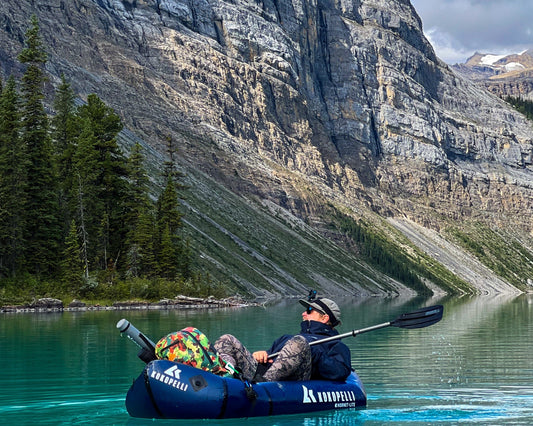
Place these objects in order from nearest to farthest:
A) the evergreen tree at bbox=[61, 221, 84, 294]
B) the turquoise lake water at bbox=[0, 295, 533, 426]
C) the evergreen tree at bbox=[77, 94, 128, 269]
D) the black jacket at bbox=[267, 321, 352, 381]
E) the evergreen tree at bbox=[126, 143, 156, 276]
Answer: the turquoise lake water at bbox=[0, 295, 533, 426] < the black jacket at bbox=[267, 321, 352, 381] < the evergreen tree at bbox=[61, 221, 84, 294] < the evergreen tree at bbox=[77, 94, 128, 269] < the evergreen tree at bbox=[126, 143, 156, 276]

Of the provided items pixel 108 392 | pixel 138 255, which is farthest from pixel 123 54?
pixel 108 392

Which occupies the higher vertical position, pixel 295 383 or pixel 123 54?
pixel 123 54

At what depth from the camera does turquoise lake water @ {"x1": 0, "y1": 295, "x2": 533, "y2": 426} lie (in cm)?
1712

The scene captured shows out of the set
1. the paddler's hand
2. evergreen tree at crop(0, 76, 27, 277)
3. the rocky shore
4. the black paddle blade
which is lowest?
the paddler's hand

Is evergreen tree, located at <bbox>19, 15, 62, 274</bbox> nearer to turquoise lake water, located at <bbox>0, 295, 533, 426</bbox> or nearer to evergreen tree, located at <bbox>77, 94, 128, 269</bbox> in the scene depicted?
evergreen tree, located at <bbox>77, 94, 128, 269</bbox>

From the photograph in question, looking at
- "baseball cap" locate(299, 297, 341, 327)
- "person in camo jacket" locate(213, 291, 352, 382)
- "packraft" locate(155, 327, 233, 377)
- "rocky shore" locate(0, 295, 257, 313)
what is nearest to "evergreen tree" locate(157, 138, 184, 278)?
"rocky shore" locate(0, 295, 257, 313)

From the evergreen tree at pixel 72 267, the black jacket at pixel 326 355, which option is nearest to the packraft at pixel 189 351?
the black jacket at pixel 326 355

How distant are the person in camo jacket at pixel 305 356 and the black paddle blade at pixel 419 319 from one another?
114 inches

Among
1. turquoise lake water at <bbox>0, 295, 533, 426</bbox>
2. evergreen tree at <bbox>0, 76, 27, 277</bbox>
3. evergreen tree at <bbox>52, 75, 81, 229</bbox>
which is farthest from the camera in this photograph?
evergreen tree at <bbox>52, 75, 81, 229</bbox>

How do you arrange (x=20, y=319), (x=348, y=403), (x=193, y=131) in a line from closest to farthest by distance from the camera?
(x=348, y=403)
(x=20, y=319)
(x=193, y=131)

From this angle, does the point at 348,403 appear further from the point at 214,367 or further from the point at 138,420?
the point at 138,420

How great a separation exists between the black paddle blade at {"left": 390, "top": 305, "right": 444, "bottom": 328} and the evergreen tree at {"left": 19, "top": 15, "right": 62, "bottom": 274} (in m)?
52.8

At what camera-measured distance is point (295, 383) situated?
17.2m

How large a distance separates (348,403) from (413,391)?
3.77m
